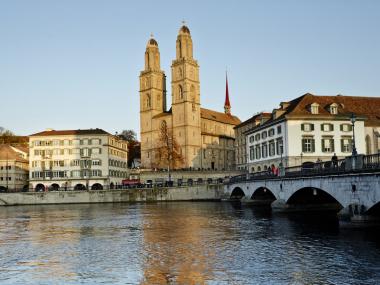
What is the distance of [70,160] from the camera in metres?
113

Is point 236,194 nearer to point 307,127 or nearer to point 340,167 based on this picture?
point 307,127

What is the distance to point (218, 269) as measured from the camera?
20.5m

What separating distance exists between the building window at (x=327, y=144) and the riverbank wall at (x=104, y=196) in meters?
24.9

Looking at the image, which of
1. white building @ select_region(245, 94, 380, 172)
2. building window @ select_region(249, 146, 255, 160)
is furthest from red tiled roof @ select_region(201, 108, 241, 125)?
white building @ select_region(245, 94, 380, 172)

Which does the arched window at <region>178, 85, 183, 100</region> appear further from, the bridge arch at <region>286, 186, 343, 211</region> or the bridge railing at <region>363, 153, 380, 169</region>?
the bridge railing at <region>363, 153, 380, 169</region>

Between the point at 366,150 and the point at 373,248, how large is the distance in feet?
177

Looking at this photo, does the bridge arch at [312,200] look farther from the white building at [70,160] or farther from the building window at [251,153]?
the white building at [70,160]

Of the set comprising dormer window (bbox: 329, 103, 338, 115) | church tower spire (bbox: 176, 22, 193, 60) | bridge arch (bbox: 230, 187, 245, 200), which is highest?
church tower spire (bbox: 176, 22, 193, 60)

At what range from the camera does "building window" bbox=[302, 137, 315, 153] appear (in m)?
73.8

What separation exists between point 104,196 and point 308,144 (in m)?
40.8

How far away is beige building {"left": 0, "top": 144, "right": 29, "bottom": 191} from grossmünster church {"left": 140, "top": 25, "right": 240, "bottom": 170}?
3239cm

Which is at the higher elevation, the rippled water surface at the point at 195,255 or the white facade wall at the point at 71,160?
the white facade wall at the point at 71,160

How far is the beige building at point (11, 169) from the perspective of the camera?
4670 inches

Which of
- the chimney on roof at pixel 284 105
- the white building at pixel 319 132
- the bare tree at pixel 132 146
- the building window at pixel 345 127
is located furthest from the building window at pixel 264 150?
the bare tree at pixel 132 146
